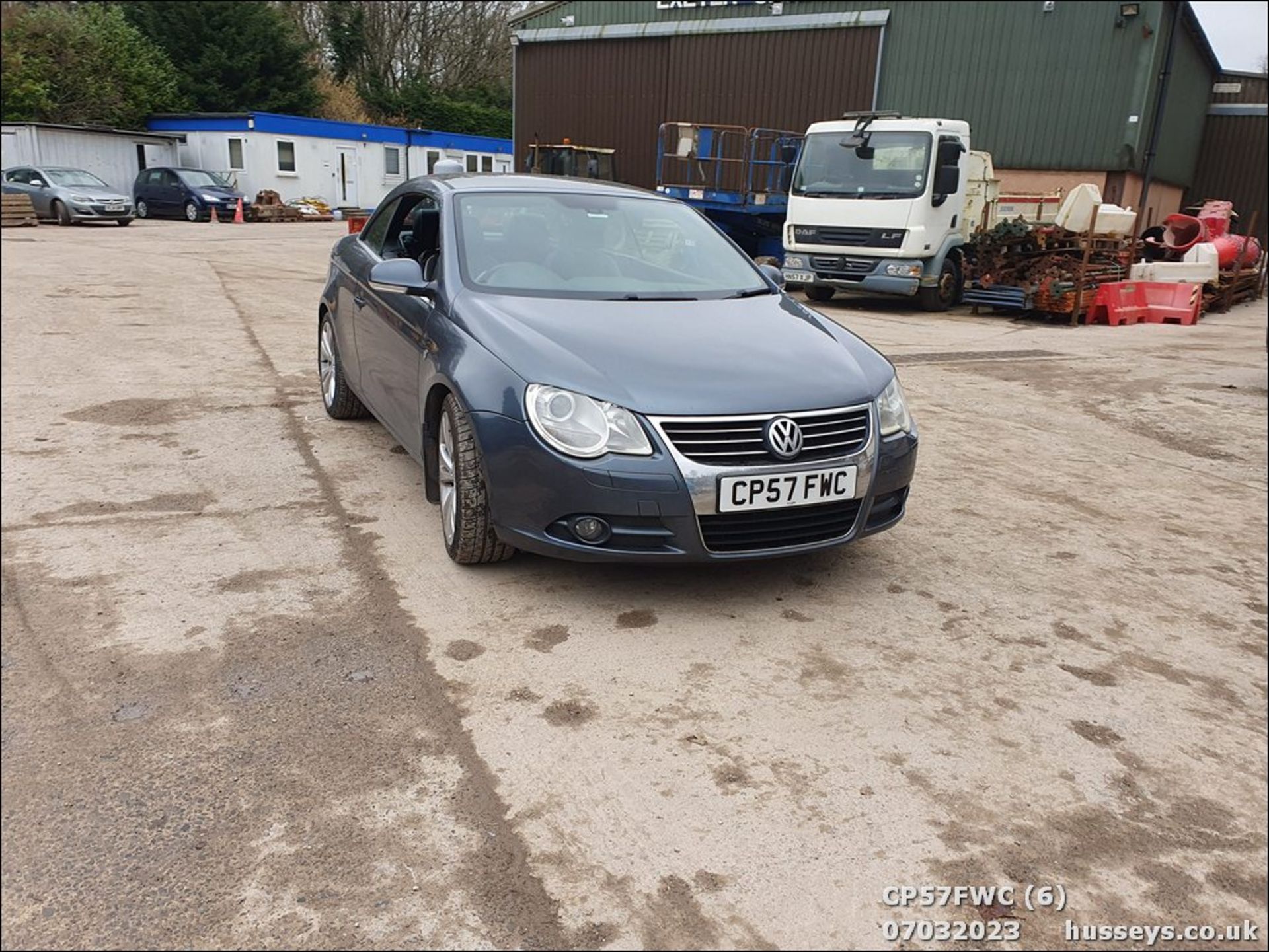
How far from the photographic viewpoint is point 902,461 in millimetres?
3641

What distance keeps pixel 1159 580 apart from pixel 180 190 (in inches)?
1133

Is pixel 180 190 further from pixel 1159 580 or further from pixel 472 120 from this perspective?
pixel 1159 580

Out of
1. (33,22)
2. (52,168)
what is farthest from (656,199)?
(33,22)

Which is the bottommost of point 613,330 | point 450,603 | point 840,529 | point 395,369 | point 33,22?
point 450,603

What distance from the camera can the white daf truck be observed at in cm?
1268

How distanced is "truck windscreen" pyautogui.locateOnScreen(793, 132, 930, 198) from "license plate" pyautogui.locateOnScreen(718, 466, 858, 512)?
10330mm

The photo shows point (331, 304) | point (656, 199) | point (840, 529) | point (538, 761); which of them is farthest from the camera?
point (331, 304)

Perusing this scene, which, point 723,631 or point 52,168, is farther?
point 52,168

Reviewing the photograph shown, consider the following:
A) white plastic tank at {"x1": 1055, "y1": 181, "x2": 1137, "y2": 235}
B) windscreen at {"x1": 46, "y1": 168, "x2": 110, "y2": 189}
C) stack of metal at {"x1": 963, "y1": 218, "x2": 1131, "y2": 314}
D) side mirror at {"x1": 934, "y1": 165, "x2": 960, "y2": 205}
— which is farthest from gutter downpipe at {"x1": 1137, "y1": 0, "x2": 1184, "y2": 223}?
windscreen at {"x1": 46, "y1": 168, "x2": 110, "y2": 189}

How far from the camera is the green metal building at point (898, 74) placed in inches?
699

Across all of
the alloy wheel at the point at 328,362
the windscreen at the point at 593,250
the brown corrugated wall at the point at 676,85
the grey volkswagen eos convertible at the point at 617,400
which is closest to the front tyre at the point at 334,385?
the alloy wheel at the point at 328,362

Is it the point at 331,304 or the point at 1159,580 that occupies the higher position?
the point at 331,304

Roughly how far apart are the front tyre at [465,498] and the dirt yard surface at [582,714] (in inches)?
3.8

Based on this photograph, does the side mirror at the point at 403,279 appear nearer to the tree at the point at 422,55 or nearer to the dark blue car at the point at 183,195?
the dark blue car at the point at 183,195
